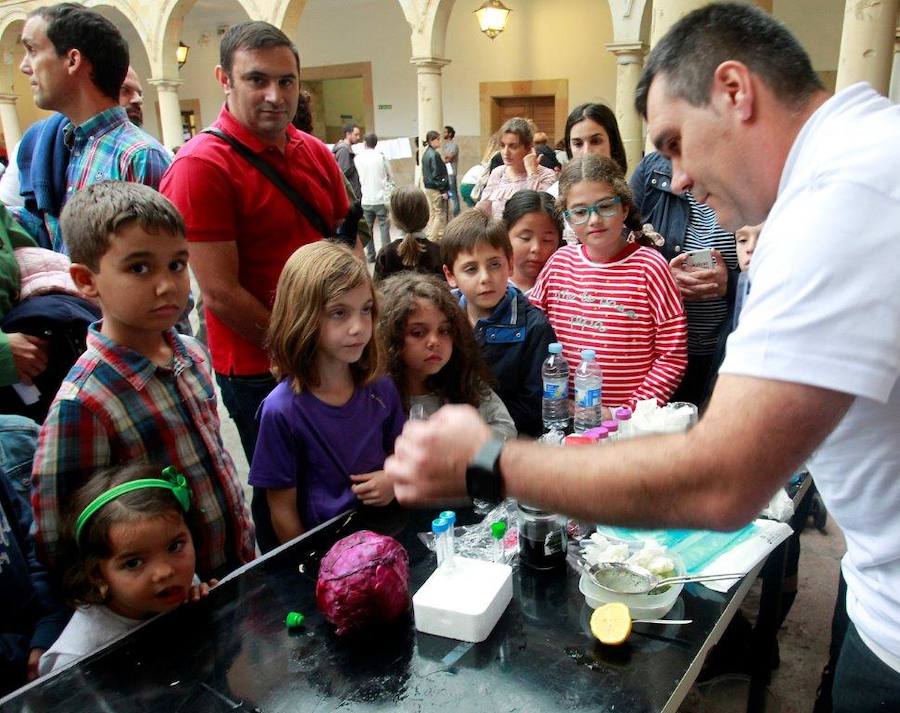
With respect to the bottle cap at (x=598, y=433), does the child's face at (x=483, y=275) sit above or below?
Answer: above

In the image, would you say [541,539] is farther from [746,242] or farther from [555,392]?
[746,242]

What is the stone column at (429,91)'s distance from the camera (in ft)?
33.6

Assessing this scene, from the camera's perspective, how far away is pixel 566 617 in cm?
137

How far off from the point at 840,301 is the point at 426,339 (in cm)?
151

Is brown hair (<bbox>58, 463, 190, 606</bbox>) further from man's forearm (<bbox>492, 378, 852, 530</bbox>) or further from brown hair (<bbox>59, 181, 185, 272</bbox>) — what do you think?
man's forearm (<bbox>492, 378, 852, 530</bbox>)

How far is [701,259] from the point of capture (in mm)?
2615

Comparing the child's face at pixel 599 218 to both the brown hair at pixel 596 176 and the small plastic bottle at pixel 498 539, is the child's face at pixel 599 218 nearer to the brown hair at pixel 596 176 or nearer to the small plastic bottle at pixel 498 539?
the brown hair at pixel 596 176

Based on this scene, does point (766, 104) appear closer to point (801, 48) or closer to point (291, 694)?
point (801, 48)

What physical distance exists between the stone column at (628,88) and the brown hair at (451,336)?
7.48 m

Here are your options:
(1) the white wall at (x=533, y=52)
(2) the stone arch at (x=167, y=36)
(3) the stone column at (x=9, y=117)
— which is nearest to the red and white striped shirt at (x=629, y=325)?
(1) the white wall at (x=533, y=52)

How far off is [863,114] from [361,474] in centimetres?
146

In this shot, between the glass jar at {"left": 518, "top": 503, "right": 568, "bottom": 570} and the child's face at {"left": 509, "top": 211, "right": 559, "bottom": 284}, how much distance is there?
5.59 feet

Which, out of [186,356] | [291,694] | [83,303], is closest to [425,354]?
[186,356]

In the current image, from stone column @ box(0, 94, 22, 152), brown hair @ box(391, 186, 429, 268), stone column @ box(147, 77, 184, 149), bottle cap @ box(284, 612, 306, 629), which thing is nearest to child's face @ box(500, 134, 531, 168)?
brown hair @ box(391, 186, 429, 268)
